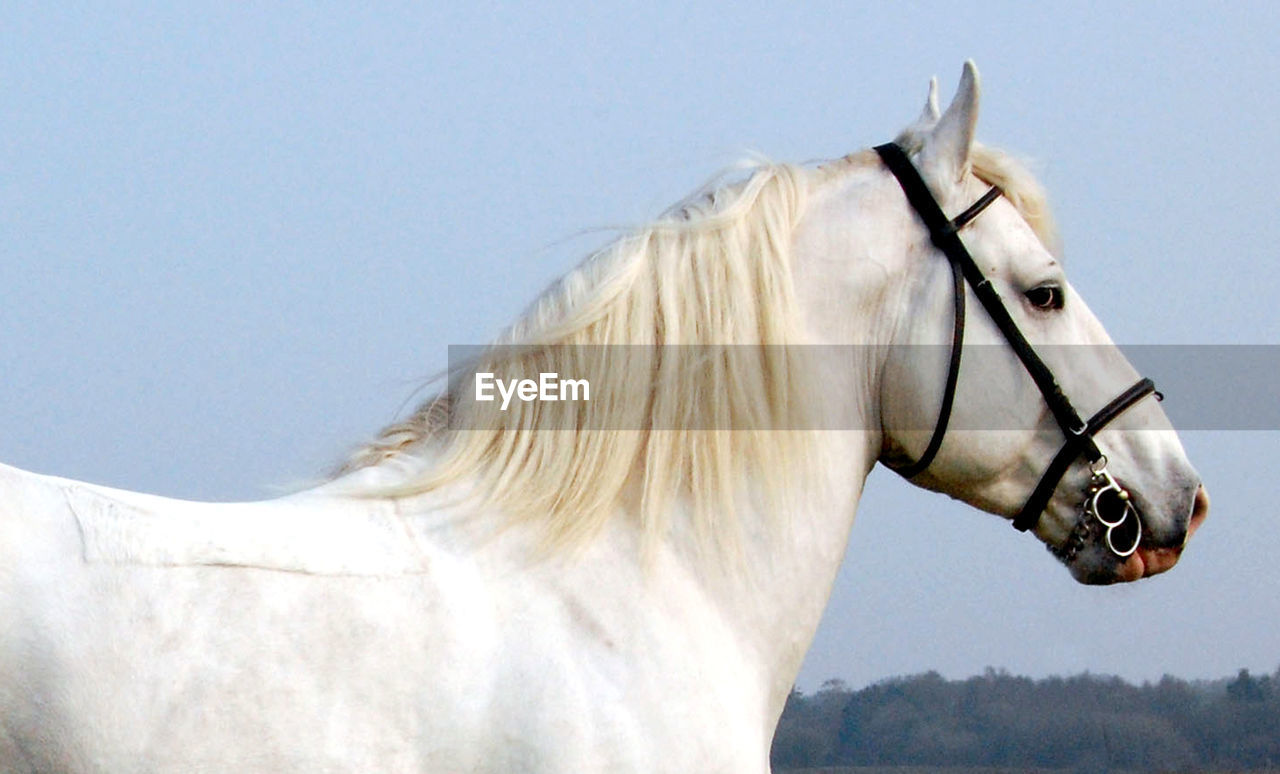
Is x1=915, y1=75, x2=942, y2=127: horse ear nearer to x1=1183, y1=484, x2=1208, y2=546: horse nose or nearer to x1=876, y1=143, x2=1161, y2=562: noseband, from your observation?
x1=876, y1=143, x2=1161, y2=562: noseband

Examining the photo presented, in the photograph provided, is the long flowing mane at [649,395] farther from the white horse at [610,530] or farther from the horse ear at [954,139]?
the horse ear at [954,139]

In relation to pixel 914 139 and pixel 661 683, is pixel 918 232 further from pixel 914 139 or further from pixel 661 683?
pixel 661 683

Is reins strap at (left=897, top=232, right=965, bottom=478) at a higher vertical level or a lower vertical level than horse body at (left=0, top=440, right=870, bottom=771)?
higher

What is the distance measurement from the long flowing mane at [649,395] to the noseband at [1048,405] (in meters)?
0.34

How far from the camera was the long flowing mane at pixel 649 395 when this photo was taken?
8.54 ft

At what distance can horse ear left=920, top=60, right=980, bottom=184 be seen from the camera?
2871mm

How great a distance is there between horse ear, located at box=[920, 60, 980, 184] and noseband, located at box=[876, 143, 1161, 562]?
0.17 feet

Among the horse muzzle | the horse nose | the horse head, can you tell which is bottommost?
the horse muzzle

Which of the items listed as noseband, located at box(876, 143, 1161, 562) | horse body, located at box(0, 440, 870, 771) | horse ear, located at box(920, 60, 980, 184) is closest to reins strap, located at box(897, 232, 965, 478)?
noseband, located at box(876, 143, 1161, 562)

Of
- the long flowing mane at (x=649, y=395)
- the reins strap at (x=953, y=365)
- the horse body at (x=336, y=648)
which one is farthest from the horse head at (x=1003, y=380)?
the horse body at (x=336, y=648)

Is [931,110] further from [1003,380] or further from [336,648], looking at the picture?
[336,648]

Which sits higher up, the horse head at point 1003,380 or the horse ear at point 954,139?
the horse ear at point 954,139

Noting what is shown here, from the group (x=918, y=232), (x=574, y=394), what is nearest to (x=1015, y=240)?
(x=918, y=232)

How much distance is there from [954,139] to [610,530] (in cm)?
119
